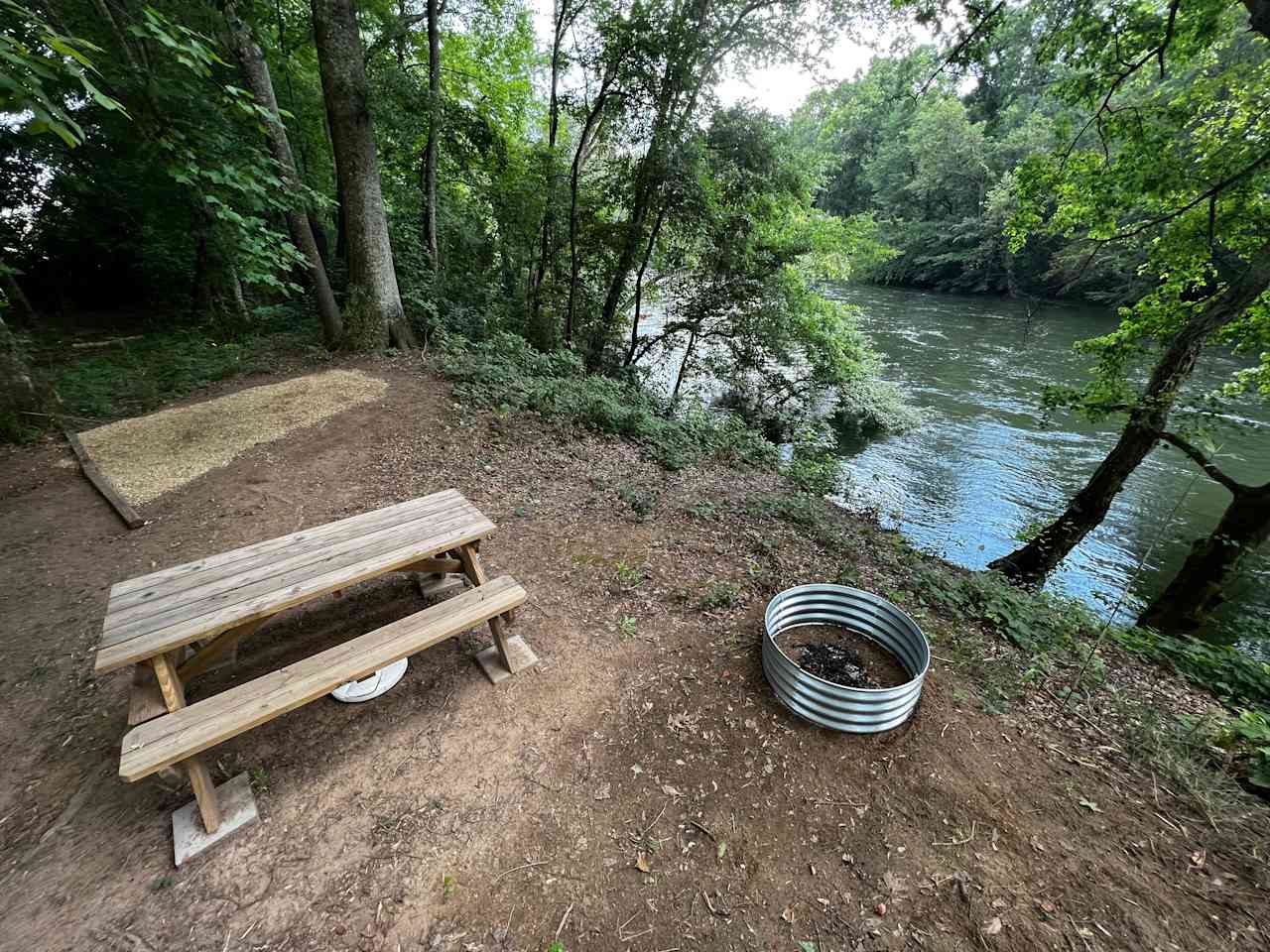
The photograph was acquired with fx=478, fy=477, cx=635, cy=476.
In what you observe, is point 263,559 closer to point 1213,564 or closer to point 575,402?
point 575,402

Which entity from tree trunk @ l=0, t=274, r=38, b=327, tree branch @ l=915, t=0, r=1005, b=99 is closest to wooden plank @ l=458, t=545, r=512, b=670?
tree branch @ l=915, t=0, r=1005, b=99

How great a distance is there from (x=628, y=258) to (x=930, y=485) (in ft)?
21.4

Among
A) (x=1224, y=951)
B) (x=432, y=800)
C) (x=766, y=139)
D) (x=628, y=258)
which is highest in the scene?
(x=766, y=139)

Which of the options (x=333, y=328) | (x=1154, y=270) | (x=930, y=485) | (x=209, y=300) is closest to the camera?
(x=1154, y=270)

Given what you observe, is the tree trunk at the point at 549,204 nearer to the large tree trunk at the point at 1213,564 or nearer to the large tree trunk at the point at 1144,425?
the large tree trunk at the point at 1144,425

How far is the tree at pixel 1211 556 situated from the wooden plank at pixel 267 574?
6094 millimetres

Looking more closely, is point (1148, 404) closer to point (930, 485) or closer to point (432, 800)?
point (930, 485)

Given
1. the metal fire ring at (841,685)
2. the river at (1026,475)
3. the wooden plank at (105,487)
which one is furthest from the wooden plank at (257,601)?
the river at (1026,475)

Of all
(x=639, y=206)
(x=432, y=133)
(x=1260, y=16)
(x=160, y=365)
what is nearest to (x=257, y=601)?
(x=1260, y=16)

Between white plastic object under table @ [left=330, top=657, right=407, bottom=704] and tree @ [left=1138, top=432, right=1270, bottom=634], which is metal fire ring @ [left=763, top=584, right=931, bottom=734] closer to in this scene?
white plastic object under table @ [left=330, top=657, right=407, bottom=704]

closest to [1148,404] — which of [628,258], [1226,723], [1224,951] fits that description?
[1226,723]

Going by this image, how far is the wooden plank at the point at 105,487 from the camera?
3607 mm

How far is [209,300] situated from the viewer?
8930 millimetres

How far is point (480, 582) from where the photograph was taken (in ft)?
8.67
